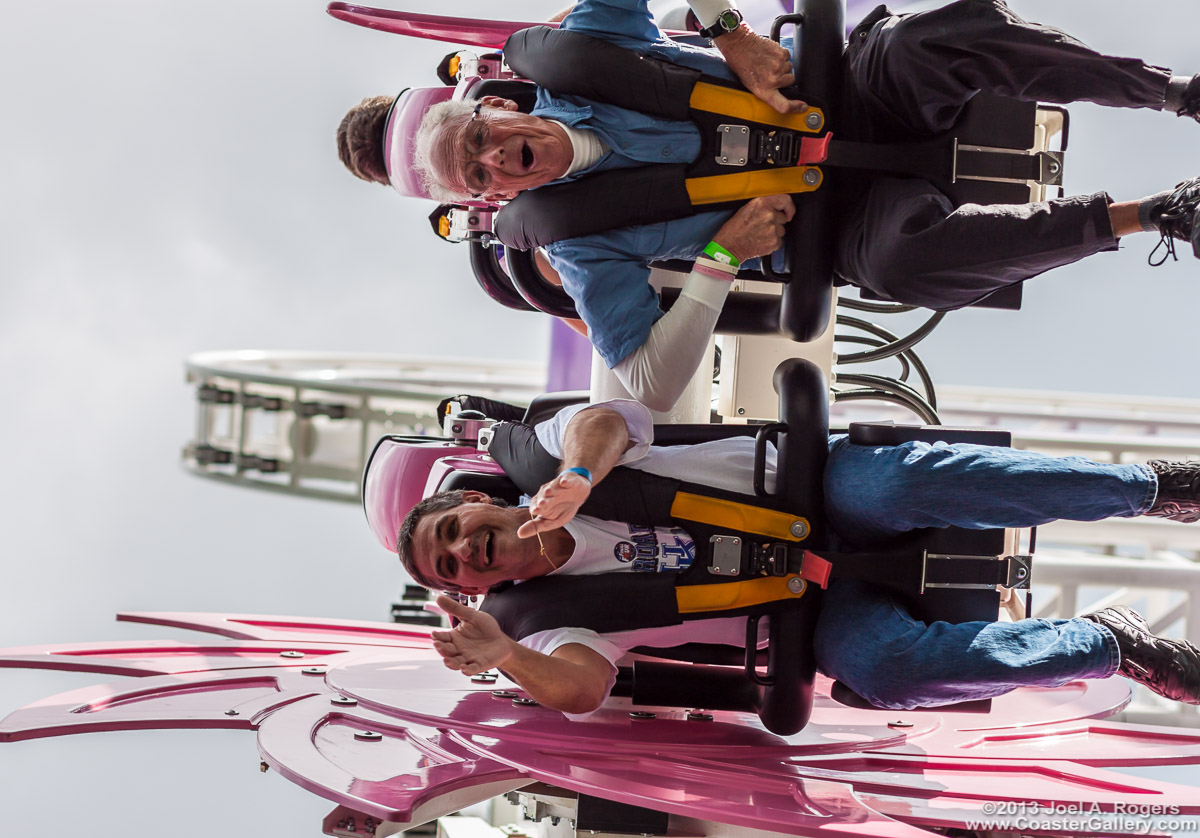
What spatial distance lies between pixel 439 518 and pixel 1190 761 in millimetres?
1431

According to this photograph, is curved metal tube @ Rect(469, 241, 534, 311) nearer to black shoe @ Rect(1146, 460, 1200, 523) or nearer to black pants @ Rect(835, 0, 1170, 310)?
black pants @ Rect(835, 0, 1170, 310)

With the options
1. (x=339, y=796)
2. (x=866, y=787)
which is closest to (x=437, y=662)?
(x=339, y=796)

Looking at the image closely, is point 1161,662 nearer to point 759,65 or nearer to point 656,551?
point 656,551

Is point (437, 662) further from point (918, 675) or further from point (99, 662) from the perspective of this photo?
point (918, 675)

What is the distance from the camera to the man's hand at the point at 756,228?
1976mm

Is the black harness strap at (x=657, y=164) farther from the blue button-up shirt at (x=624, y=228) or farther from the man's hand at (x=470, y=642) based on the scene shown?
the man's hand at (x=470, y=642)

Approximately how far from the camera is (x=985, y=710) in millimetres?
2066

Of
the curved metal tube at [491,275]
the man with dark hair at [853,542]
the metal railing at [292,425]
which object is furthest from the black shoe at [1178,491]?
the metal railing at [292,425]

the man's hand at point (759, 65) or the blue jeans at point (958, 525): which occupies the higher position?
the man's hand at point (759, 65)

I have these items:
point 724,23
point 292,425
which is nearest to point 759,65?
point 724,23

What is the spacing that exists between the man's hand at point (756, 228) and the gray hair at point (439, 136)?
486mm

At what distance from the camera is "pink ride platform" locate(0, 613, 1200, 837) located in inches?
64.9

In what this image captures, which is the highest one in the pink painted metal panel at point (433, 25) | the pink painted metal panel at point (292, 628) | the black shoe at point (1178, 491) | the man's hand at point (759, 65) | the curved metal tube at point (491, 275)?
the pink painted metal panel at point (433, 25)

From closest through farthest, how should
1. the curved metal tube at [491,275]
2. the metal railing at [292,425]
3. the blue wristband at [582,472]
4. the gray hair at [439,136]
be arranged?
1. the blue wristband at [582,472]
2. the gray hair at [439,136]
3. the curved metal tube at [491,275]
4. the metal railing at [292,425]
